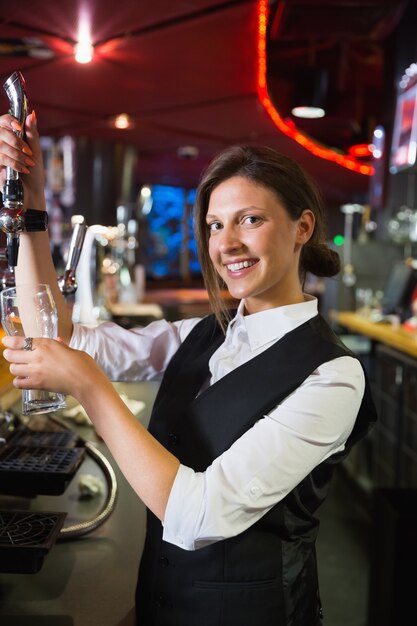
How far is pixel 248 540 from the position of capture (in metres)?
1.20

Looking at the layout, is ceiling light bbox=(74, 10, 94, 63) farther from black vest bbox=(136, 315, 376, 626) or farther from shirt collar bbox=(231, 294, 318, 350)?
black vest bbox=(136, 315, 376, 626)

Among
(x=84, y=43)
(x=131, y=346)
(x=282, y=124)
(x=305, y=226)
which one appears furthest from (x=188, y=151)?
(x=305, y=226)

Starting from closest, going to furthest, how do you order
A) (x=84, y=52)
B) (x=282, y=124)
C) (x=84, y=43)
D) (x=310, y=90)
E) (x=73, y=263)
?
(x=73, y=263), (x=84, y=43), (x=84, y=52), (x=282, y=124), (x=310, y=90)

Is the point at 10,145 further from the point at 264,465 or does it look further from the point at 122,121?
the point at 122,121

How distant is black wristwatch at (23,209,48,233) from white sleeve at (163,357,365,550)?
0.50 metres

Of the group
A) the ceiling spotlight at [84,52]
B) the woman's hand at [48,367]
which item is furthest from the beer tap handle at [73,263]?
the ceiling spotlight at [84,52]

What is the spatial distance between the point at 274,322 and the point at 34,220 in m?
0.47

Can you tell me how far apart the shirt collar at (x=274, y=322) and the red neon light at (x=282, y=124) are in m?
2.03

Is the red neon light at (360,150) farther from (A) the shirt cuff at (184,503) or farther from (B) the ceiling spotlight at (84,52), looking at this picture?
(A) the shirt cuff at (184,503)

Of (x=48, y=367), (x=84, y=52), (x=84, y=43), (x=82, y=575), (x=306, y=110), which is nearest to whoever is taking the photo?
(x=48, y=367)

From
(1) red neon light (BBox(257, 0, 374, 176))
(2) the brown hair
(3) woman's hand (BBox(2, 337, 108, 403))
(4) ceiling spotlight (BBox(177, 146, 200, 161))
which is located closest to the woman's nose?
(2) the brown hair

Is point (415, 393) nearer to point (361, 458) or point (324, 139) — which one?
point (361, 458)

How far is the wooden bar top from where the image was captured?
4245mm

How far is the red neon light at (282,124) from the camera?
3.22 metres
